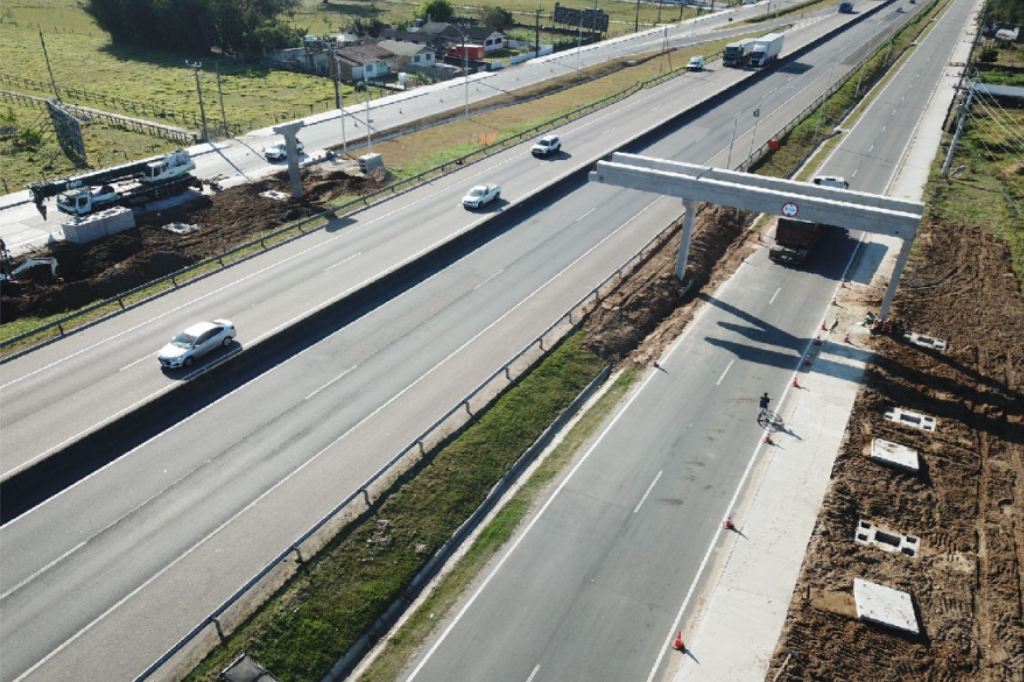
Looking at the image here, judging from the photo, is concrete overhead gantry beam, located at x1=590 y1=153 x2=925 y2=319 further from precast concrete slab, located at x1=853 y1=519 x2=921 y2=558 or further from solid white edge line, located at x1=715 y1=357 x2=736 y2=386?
precast concrete slab, located at x1=853 y1=519 x2=921 y2=558

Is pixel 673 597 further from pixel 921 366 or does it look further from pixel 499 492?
pixel 921 366

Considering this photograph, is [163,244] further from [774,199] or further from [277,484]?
[774,199]

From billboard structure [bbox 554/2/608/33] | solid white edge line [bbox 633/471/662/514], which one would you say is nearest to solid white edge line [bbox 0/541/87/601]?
solid white edge line [bbox 633/471/662/514]

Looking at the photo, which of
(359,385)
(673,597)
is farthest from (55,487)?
(673,597)

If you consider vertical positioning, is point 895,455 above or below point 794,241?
below

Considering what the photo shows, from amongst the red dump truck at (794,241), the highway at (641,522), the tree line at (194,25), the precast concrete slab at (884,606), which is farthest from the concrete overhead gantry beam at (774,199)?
the tree line at (194,25)

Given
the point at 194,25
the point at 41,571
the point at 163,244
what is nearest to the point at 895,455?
the point at 41,571

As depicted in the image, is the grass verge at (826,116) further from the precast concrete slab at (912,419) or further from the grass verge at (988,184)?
the precast concrete slab at (912,419)
